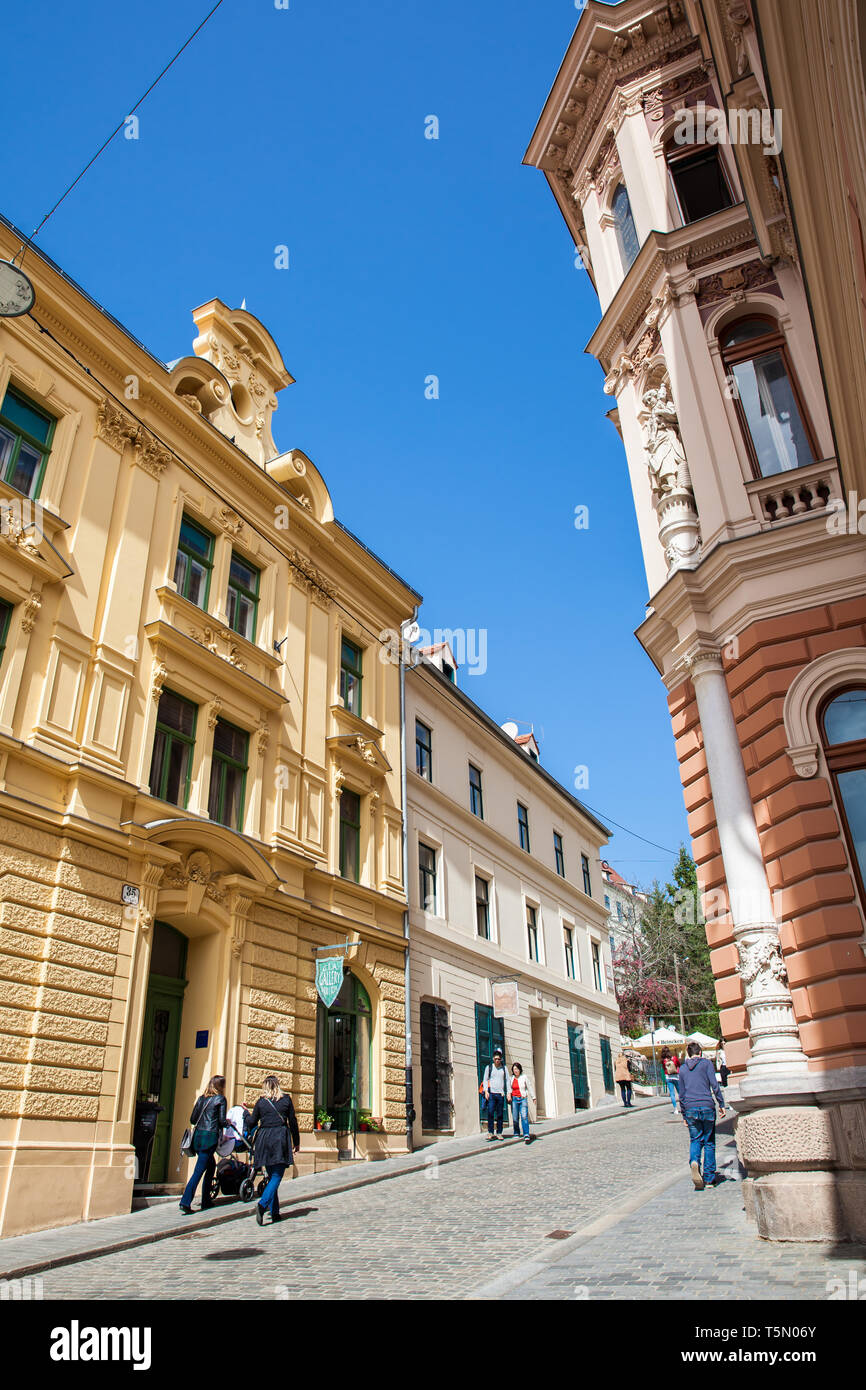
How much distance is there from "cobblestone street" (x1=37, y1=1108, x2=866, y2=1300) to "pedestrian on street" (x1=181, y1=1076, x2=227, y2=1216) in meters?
1.09

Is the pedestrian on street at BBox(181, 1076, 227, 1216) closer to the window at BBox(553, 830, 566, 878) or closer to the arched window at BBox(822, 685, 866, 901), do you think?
the arched window at BBox(822, 685, 866, 901)

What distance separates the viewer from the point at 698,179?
1488 cm

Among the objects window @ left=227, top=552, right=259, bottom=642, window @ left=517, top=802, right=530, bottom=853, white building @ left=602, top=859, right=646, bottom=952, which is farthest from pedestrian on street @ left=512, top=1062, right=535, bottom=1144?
white building @ left=602, top=859, right=646, bottom=952

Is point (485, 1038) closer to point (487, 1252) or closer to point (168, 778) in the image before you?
point (168, 778)

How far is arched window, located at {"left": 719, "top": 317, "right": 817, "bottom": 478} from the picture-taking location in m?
12.1

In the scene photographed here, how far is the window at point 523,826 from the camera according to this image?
30844 mm

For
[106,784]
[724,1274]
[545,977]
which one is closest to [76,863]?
[106,784]

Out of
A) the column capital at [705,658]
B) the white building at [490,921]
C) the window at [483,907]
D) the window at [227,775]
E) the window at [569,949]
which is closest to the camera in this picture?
the column capital at [705,658]

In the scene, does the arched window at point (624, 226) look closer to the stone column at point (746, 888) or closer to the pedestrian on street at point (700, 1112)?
the stone column at point (746, 888)

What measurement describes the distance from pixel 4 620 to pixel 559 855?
24261mm

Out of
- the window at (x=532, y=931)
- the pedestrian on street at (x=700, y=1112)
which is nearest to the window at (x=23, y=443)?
the pedestrian on street at (x=700, y=1112)

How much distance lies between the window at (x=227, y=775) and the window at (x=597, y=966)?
21.6 meters

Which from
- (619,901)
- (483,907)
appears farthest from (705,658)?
(619,901)

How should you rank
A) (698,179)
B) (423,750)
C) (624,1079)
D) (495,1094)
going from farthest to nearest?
(624,1079)
(423,750)
(495,1094)
(698,179)
